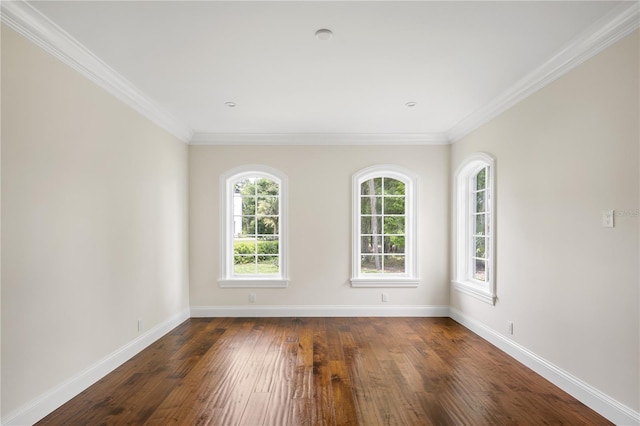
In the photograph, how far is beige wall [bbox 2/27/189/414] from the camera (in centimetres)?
241

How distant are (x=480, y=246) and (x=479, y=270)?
32cm

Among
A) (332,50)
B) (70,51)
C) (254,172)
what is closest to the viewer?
(70,51)

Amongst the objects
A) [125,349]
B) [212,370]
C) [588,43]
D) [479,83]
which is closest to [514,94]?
[479,83]

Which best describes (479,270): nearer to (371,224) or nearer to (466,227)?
(466,227)

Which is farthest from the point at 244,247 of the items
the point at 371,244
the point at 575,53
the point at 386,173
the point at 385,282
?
the point at 575,53

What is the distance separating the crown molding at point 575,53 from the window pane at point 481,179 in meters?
0.75

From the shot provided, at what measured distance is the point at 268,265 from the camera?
579 cm

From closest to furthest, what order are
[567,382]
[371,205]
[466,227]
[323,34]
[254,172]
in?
[323,34]
[567,382]
[466,227]
[254,172]
[371,205]

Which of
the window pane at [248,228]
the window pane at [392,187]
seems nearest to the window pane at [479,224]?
the window pane at [392,187]

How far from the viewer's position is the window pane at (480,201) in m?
4.85

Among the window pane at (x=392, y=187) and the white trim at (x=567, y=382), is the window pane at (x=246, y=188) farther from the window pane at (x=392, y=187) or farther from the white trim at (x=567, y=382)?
the white trim at (x=567, y=382)

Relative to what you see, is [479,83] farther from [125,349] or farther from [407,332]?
[125,349]

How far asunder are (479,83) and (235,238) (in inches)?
155

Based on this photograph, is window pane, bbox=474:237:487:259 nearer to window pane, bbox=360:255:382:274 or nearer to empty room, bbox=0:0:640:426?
empty room, bbox=0:0:640:426
